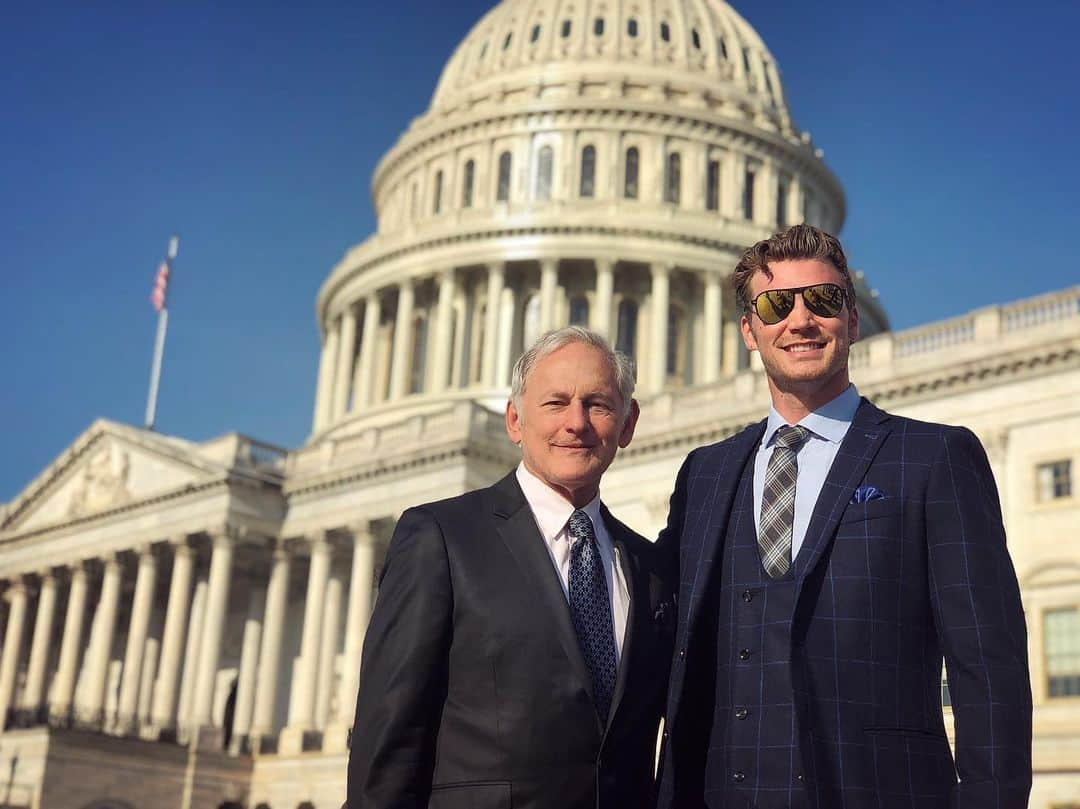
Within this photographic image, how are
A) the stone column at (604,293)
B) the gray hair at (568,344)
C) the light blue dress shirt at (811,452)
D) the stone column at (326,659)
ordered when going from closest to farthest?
the light blue dress shirt at (811,452) < the gray hair at (568,344) < the stone column at (326,659) < the stone column at (604,293)

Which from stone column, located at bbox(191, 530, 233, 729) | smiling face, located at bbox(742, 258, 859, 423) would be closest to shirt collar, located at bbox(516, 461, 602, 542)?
smiling face, located at bbox(742, 258, 859, 423)

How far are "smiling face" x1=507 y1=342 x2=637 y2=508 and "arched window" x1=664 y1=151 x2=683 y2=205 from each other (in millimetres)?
64200

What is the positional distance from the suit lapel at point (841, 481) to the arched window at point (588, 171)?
64.5 m

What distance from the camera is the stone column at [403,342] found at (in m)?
67.2

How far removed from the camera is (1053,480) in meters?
34.2

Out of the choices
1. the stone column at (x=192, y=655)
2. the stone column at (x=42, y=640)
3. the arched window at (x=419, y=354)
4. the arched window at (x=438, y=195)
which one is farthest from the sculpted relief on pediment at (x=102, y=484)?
the arched window at (x=438, y=195)

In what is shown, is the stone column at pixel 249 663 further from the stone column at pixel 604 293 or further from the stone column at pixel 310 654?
the stone column at pixel 604 293

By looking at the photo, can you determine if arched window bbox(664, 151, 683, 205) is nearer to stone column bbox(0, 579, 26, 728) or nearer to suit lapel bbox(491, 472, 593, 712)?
stone column bbox(0, 579, 26, 728)

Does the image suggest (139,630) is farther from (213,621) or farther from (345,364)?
(345,364)

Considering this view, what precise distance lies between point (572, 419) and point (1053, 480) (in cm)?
3091

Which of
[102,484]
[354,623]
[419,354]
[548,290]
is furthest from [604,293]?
[102,484]

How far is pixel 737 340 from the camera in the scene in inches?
2569

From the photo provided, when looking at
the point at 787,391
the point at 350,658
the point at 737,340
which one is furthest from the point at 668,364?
the point at 787,391

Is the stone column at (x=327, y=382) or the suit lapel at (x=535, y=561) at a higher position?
the stone column at (x=327, y=382)
